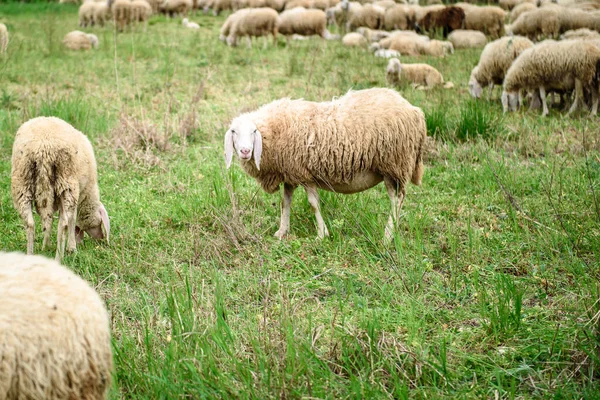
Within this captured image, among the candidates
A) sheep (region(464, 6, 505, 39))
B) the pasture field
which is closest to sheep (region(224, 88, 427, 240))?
the pasture field

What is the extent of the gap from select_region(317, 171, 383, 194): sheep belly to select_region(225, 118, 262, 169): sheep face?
1.83 ft

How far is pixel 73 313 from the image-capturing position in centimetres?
219

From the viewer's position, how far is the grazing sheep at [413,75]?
1006 centimetres

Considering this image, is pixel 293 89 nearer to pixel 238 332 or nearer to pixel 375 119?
pixel 375 119

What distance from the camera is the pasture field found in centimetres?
281

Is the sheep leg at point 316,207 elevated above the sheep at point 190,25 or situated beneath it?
elevated above

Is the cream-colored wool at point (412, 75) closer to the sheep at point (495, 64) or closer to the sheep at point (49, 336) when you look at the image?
the sheep at point (495, 64)

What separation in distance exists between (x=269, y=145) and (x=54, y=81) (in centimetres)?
590

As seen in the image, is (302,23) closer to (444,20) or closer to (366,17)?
(366,17)

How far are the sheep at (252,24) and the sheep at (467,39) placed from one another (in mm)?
4302

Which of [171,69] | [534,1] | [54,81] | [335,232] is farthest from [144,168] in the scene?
[534,1]

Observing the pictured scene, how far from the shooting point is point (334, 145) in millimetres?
4652

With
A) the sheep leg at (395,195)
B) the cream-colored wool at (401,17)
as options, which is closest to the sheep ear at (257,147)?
the sheep leg at (395,195)

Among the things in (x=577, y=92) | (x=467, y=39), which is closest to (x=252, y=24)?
(x=467, y=39)
